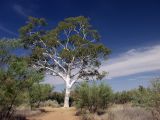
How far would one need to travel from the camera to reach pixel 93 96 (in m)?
25.2

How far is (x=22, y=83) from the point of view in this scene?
17.5m

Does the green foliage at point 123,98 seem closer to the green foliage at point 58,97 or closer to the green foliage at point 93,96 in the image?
the green foliage at point 93,96

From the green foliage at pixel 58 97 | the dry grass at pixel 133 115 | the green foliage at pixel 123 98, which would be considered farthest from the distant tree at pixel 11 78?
the green foliage at pixel 58 97

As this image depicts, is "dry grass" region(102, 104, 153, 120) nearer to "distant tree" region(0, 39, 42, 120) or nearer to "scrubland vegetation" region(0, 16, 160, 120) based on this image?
"scrubland vegetation" region(0, 16, 160, 120)

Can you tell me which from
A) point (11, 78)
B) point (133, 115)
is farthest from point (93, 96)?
point (11, 78)

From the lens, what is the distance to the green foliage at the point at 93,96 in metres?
25.2

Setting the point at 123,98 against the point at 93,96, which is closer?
the point at 93,96

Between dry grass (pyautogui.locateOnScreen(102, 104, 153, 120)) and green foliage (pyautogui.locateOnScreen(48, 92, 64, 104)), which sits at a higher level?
green foliage (pyautogui.locateOnScreen(48, 92, 64, 104))

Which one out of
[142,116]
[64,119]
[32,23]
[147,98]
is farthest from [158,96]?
[32,23]

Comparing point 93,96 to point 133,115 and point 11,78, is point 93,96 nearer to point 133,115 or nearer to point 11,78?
point 133,115

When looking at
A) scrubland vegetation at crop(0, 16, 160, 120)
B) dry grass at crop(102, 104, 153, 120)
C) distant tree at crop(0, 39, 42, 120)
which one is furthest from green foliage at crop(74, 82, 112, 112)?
distant tree at crop(0, 39, 42, 120)

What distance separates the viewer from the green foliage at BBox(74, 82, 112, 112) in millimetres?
25156

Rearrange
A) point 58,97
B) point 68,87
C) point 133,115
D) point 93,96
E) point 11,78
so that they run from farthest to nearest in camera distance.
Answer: point 58,97 → point 68,87 → point 93,96 → point 133,115 → point 11,78

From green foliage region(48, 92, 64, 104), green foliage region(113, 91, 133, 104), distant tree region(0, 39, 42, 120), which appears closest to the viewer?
distant tree region(0, 39, 42, 120)
